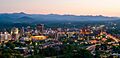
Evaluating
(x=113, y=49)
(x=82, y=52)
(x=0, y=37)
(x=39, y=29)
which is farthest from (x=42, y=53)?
(x=39, y=29)

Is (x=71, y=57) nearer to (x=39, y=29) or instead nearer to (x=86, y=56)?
(x=86, y=56)

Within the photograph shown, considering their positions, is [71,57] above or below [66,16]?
above

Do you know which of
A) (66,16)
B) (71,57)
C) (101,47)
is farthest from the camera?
(66,16)

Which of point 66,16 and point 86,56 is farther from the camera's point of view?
point 66,16

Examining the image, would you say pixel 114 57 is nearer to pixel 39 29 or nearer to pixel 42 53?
pixel 42 53

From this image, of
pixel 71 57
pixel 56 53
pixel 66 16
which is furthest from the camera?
pixel 66 16

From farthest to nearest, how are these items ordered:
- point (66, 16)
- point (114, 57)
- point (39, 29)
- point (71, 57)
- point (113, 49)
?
point (66, 16) → point (39, 29) → point (113, 49) → point (114, 57) → point (71, 57)

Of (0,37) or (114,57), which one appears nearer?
(114,57)

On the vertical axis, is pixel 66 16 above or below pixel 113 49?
below

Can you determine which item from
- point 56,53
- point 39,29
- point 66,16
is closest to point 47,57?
point 56,53
